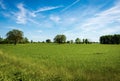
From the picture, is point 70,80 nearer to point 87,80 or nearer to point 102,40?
point 87,80

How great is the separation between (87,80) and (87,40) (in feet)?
499

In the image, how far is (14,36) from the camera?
363 ft

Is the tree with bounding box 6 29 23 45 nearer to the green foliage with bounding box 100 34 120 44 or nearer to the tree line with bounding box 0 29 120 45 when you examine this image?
the tree line with bounding box 0 29 120 45

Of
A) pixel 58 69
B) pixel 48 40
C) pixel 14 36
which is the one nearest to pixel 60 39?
pixel 48 40

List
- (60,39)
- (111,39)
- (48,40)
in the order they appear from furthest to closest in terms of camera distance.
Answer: (48,40), (111,39), (60,39)

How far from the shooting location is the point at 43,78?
10.1m

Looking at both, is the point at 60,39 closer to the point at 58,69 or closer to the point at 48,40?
the point at 48,40

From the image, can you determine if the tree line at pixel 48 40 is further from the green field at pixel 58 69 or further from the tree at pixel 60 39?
the green field at pixel 58 69

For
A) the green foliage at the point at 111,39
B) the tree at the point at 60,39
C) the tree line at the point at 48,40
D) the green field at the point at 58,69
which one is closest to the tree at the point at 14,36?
the tree line at the point at 48,40

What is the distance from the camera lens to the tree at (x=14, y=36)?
110688 mm

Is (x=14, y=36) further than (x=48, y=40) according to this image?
No

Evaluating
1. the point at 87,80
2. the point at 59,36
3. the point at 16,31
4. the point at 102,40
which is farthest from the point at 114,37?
the point at 87,80

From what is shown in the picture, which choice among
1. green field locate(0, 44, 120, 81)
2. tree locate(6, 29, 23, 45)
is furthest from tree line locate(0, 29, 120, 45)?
green field locate(0, 44, 120, 81)

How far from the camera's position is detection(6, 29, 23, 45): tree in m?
111
